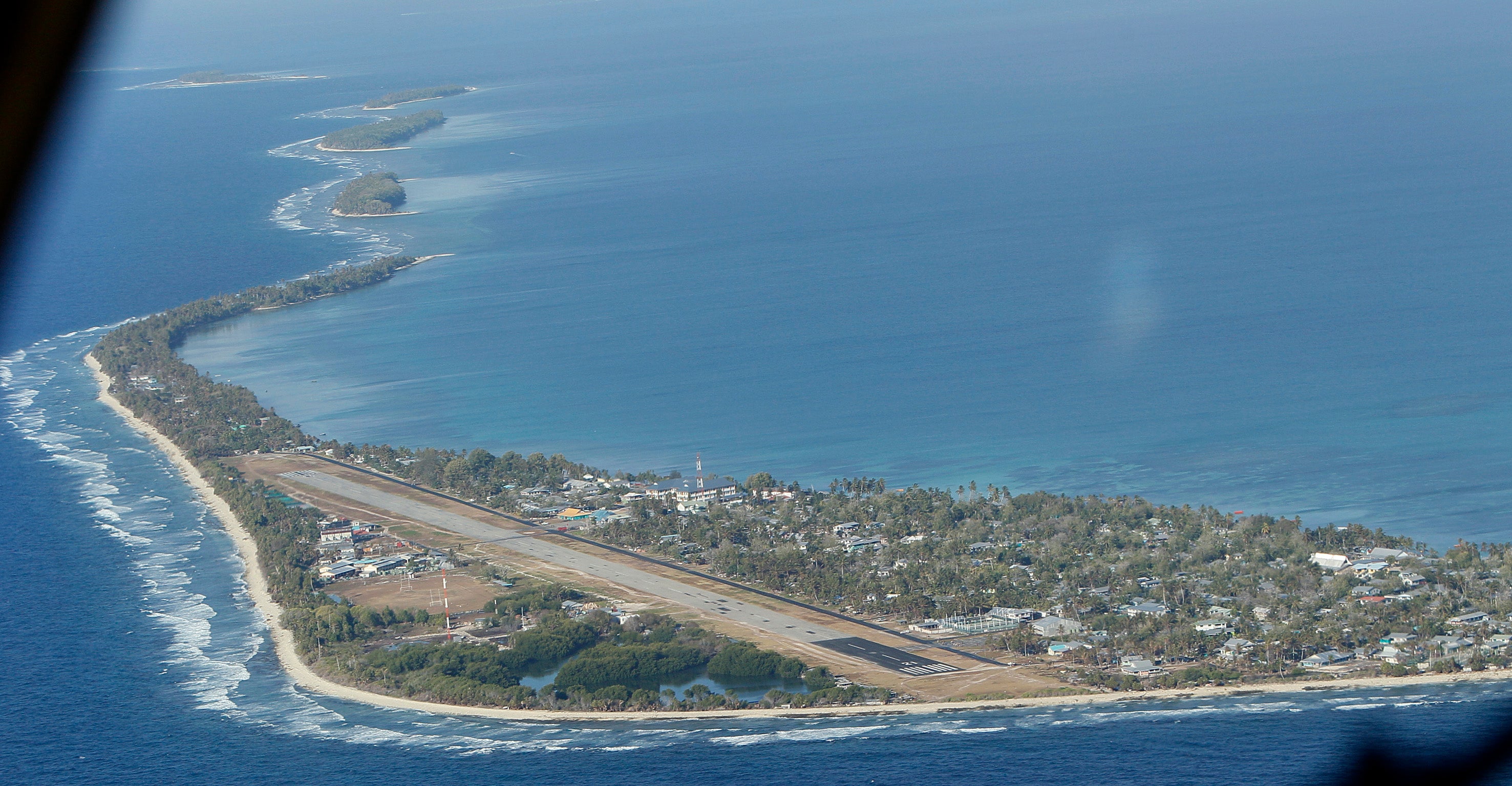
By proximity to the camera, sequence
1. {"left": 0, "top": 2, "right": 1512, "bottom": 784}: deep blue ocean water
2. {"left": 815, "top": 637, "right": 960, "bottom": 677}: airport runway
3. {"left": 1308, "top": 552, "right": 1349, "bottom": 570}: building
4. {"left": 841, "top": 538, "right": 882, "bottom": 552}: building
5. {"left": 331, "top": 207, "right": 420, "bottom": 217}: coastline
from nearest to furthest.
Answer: {"left": 0, "top": 2, "right": 1512, "bottom": 784}: deep blue ocean water
{"left": 815, "top": 637, "right": 960, "bottom": 677}: airport runway
{"left": 1308, "top": 552, "right": 1349, "bottom": 570}: building
{"left": 841, "top": 538, "right": 882, "bottom": 552}: building
{"left": 331, "top": 207, "right": 420, "bottom": 217}: coastline

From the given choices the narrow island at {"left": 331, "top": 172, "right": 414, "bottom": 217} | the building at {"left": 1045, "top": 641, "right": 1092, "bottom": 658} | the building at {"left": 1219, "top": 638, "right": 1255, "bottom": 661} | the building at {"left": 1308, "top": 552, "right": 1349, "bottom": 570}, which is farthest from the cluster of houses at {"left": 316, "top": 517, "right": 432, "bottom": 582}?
the narrow island at {"left": 331, "top": 172, "right": 414, "bottom": 217}

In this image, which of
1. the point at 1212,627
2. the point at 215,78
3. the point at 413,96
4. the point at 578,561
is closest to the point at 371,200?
the point at 413,96

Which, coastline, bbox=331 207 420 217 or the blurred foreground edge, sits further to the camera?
coastline, bbox=331 207 420 217

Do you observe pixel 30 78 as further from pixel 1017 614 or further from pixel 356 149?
pixel 356 149

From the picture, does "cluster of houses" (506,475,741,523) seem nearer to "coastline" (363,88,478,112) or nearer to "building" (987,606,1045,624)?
"building" (987,606,1045,624)

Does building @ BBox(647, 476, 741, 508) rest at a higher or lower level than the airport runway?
higher

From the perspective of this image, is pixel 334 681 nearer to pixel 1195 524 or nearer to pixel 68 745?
pixel 68 745
